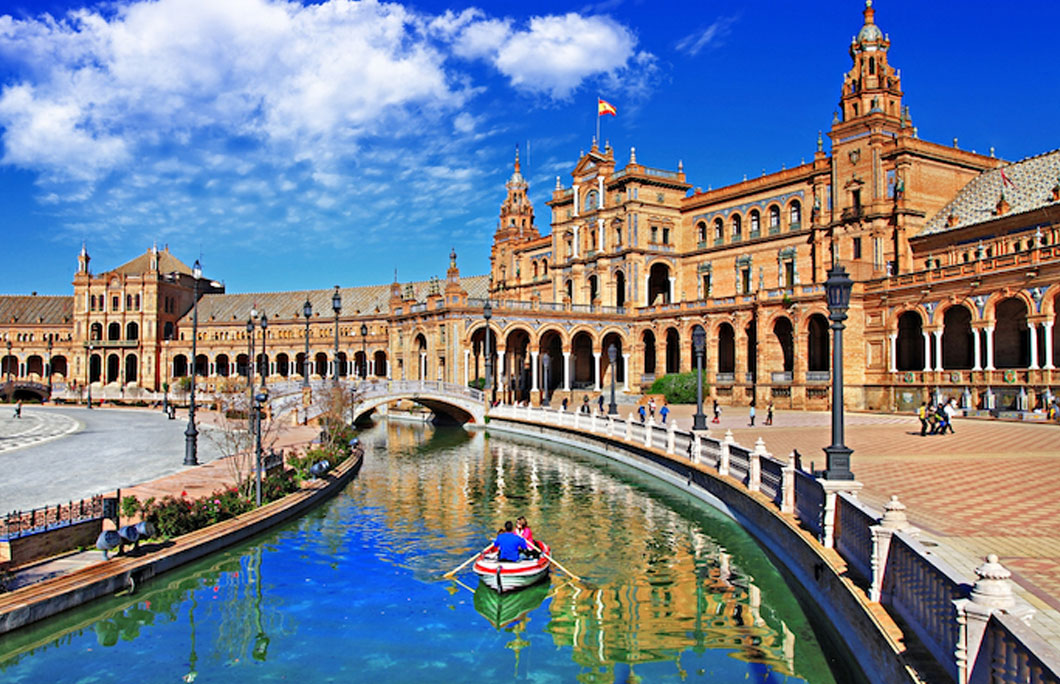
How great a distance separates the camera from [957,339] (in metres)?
44.8

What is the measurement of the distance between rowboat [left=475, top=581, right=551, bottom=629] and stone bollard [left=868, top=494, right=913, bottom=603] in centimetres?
603

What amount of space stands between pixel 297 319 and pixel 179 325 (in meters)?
17.1

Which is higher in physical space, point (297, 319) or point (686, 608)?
point (297, 319)

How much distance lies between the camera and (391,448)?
131 feet

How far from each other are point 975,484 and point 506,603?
1021 cm

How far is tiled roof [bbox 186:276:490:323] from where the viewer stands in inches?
3947

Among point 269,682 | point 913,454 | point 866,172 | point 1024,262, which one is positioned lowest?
point 269,682

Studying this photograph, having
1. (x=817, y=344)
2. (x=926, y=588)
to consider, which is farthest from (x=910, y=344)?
(x=926, y=588)

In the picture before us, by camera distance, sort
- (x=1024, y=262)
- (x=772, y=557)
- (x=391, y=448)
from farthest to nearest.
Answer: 1. (x=391, y=448)
2. (x=1024, y=262)
3. (x=772, y=557)

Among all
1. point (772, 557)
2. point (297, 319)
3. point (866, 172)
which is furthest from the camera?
point (297, 319)

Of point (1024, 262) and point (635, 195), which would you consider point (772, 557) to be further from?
point (635, 195)

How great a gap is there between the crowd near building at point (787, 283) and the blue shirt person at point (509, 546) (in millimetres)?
22289

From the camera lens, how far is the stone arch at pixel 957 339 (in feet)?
144

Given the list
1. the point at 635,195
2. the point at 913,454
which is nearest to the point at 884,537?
the point at 913,454
